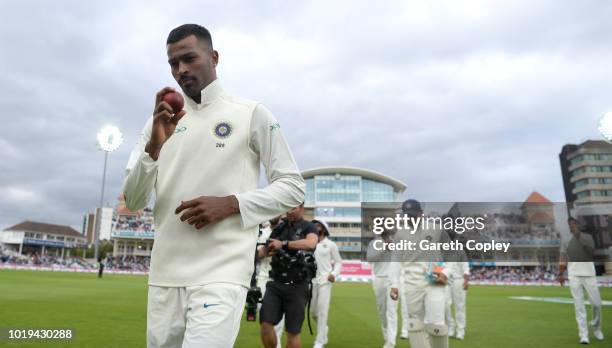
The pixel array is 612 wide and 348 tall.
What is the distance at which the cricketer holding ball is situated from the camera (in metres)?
2.07

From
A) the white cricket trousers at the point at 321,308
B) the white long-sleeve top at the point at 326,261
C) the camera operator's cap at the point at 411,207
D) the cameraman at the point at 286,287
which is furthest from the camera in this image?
the white long-sleeve top at the point at 326,261

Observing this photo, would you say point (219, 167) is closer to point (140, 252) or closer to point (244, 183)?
point (244, 183)

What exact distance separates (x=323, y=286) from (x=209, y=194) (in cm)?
764

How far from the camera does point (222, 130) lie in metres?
2.33

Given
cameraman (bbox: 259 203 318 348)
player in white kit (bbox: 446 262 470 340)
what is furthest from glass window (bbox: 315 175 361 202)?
cameraman (bbox: 259 203 318 348)

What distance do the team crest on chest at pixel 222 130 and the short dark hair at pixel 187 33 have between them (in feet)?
1.59

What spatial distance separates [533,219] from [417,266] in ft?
222

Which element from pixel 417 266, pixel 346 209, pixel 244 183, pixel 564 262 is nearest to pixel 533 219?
pixel 346 209

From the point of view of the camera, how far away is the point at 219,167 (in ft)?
7.39

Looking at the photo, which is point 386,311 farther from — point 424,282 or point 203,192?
point 203,192

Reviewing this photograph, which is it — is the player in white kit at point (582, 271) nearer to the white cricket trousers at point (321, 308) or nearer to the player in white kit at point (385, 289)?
the player in white kit at point (385, 289)

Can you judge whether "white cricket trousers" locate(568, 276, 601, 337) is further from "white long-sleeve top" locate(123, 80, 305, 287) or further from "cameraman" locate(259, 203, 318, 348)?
"white long-sleeve top" locate(123, 80, 305, 287)

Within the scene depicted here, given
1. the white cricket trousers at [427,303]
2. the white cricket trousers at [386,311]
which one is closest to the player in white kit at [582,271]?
the white cricket trousers at [386,311]

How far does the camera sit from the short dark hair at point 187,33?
7.77 ft
